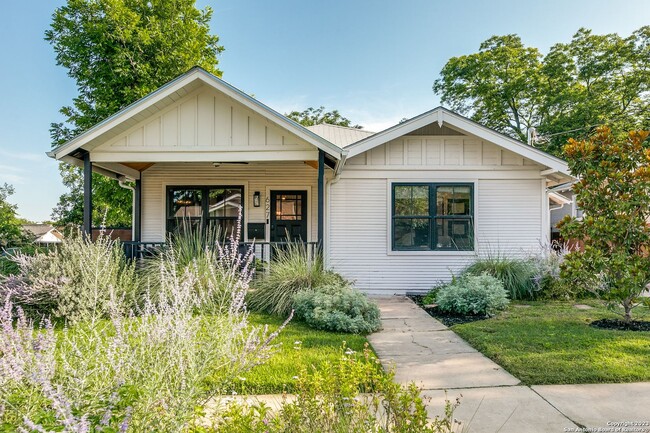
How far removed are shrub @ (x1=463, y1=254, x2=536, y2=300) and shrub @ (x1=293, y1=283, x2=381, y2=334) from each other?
3.11 m

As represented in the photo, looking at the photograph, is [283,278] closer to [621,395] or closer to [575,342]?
[575,342]

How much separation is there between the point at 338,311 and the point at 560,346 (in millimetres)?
2556

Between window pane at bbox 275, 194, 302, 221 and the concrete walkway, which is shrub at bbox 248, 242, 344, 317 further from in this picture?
window pane at bbox 275, 194, 302, 221

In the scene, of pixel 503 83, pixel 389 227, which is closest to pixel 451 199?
pixel 389 227

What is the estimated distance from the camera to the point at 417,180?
26.9ft

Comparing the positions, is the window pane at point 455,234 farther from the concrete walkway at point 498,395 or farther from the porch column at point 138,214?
the porch column at point 138,214

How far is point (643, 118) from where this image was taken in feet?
65.1

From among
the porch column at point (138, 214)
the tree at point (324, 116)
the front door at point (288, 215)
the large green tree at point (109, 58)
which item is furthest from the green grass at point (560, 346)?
the tree at point (324, 116)

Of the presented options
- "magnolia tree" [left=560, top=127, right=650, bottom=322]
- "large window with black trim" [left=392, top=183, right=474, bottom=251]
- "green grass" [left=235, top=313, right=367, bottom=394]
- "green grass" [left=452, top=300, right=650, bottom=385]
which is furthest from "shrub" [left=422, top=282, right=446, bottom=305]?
"green grass" [left=235, top=313, right=367, bottom=394]

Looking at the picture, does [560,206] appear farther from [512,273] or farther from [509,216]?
[512,273]

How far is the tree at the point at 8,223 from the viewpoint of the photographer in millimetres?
10766

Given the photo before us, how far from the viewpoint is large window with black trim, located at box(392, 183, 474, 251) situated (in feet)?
26.9

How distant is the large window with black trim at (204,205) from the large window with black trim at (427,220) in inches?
153

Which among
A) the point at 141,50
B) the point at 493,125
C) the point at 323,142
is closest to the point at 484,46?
the point at 493,125
